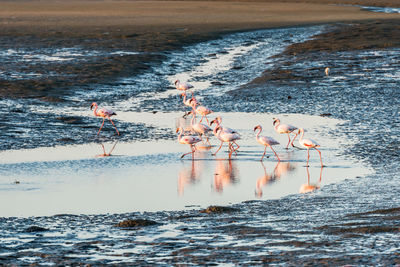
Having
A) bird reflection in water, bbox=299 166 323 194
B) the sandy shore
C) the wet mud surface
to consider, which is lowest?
bird reflection in water, bbox=299 166 323 194

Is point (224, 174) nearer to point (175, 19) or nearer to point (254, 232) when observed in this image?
point (254, 232)

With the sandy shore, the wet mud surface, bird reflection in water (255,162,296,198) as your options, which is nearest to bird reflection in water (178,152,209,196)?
bird reflection in water (255,162,296,198)

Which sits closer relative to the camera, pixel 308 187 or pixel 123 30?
pixel 308 187

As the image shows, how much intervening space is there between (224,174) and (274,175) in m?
0.88

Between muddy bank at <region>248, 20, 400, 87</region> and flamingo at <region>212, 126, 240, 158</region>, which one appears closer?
flamingo at <region>212, 126, 240, 158</region>

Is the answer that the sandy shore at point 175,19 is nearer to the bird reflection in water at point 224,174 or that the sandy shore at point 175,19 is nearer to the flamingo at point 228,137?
the flamingo at point 228,137

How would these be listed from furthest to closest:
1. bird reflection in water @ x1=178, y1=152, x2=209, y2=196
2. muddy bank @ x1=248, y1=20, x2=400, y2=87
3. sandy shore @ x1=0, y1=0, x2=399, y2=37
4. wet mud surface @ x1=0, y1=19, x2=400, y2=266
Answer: sandy shore @ x1=0, y1=0, x2=399, y2=37 < muddy bank @ x1=248, y1=20, x2=400, y2=87 < bird reflection in water @ x1=178, y1=152, x2=209, y2=196 < wet mud surface @ x1=0, y1=19, x2=400, y2=266

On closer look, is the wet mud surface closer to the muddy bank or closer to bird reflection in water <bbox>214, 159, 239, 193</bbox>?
bird reflection in water <bbox>214, 159, 239, 193</bbox>

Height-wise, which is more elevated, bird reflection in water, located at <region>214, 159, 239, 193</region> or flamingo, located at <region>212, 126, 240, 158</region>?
flamingo, located at <region>212, 126, 240, 158</region>

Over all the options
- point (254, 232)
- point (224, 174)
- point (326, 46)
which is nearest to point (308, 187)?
point (224, 174)

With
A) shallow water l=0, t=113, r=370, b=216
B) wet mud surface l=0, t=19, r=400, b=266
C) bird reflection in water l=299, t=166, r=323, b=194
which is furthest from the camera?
bird reflection in water l=299, t=166, r=323, b=194

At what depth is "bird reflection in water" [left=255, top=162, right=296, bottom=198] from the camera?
41.4 ft

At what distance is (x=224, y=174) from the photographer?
13.7 metres

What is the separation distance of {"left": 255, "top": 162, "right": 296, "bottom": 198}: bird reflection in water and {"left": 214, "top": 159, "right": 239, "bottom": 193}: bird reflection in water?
0.47 metres
